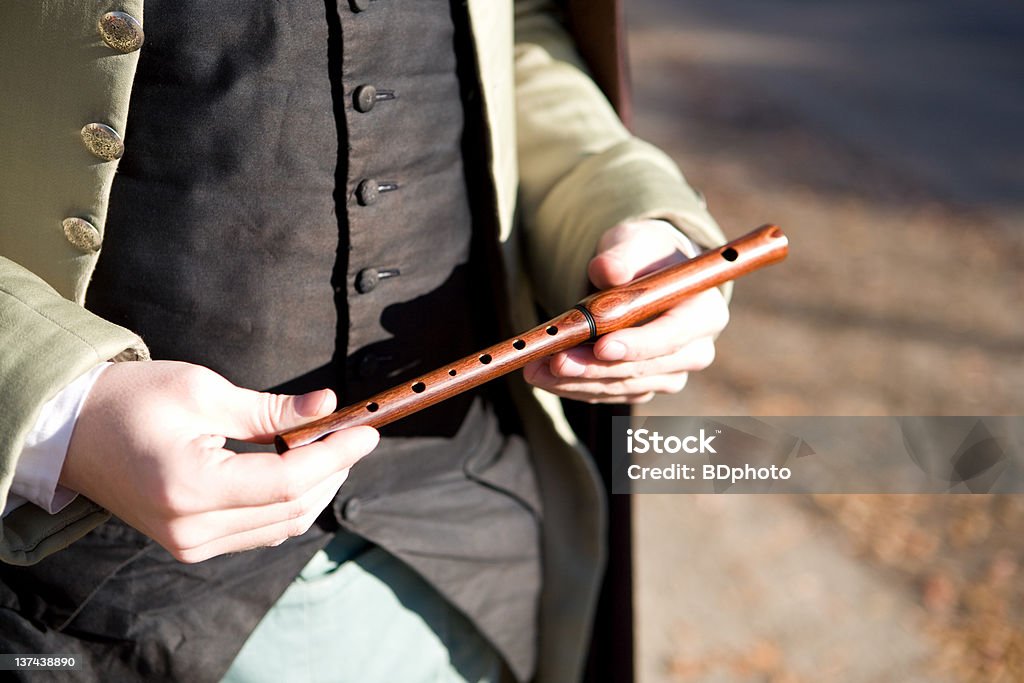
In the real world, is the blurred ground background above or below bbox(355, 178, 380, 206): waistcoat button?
below

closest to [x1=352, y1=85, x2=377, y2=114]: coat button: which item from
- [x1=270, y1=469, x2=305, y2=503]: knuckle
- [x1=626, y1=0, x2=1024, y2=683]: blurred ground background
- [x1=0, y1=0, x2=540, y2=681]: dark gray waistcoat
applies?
[x1=0, y1=0, x2=540, y2=681]: dark gray waistcoat

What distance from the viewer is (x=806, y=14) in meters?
8.90

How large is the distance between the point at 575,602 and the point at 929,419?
2.56 metres

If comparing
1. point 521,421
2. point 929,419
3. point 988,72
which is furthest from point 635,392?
point 988,72

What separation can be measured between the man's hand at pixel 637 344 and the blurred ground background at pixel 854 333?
1.59ft

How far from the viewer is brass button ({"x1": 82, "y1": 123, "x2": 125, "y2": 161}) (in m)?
0.89

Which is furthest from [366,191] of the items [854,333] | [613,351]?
[854,333]

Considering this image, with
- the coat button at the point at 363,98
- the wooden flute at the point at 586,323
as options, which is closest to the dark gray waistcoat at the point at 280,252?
the coat button at the point at 363,98

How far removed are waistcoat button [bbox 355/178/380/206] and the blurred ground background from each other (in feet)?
2.45

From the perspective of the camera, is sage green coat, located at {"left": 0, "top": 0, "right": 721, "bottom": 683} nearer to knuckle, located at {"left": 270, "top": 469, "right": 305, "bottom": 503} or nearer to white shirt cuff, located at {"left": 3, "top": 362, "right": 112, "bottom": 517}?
white shirt cuff, located at {"left": 3, "top": 362, "right": 112, "bottom": 517}

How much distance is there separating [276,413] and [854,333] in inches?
143

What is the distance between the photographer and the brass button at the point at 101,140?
2.93 feet

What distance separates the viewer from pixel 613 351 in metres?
0.98

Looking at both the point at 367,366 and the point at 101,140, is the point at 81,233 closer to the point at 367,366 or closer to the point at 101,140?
the point at 101,140
